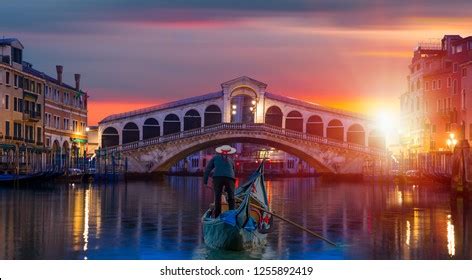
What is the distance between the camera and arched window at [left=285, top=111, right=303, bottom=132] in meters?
36.1

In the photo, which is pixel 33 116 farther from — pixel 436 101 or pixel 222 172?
pixel 222 172

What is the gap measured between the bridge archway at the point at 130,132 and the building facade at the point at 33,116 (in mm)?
1927

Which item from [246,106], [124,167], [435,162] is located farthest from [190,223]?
[246,106]

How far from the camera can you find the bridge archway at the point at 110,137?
36.4 meters

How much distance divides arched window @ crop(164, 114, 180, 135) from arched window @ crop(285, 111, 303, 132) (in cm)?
411

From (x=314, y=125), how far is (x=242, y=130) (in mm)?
4326

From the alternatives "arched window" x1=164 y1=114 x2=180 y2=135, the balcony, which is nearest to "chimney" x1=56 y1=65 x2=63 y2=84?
"arched window" x1=164 y1=114 x2=180 y2=135

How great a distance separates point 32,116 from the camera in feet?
98.4

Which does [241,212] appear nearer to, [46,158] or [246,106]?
[46,158]

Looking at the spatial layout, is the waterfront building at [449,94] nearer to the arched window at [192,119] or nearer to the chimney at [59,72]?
the arched window at [192,119]

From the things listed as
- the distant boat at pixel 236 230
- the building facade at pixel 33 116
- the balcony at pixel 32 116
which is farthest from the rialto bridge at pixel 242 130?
the distant boat at pixel 236 230

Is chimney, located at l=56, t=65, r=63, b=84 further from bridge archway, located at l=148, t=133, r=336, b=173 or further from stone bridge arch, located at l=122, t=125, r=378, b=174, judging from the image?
bridge archway, located at l=148, t=133, r=336, b=173
